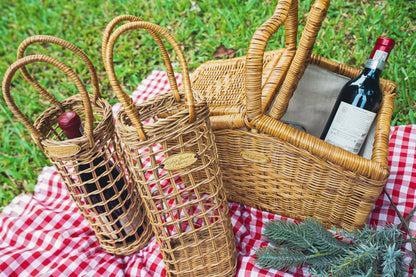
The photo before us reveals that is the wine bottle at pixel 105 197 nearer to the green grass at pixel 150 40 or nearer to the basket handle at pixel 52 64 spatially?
the basket handle at pixel 52 64

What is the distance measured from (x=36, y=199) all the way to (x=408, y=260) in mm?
1332

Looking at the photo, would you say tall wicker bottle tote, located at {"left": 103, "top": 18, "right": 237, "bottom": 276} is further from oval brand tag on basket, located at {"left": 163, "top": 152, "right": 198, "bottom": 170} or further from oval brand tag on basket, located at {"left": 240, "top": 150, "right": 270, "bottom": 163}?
oval brand tag on basket, located at {"left": 240, "top": 150, "right": 270, "bottom": 163}

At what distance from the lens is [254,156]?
83 centimetres

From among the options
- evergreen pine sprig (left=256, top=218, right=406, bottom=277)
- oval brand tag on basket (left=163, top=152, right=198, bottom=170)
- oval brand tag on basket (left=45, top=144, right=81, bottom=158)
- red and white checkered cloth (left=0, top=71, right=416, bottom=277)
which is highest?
oval brand tag on basket (left=163, top=152, right=198, bottom=170)

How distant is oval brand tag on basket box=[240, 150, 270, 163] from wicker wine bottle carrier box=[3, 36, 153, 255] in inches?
13.6

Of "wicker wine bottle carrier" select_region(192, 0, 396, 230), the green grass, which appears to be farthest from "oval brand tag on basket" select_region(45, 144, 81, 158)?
the green grass

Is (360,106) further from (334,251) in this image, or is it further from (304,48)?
(334,251)

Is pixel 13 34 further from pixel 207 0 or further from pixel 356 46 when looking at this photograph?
pixel 356 46

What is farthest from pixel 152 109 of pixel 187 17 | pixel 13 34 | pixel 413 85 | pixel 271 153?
pixel 13 34

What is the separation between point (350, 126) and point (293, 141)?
0.20 metres

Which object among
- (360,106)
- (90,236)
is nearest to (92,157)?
(90,236)

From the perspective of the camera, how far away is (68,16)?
2.20m

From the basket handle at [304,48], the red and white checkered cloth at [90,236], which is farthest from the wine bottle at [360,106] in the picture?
the red and white checkered cloth at [90,236]

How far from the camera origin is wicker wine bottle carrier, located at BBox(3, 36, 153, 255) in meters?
0.66
